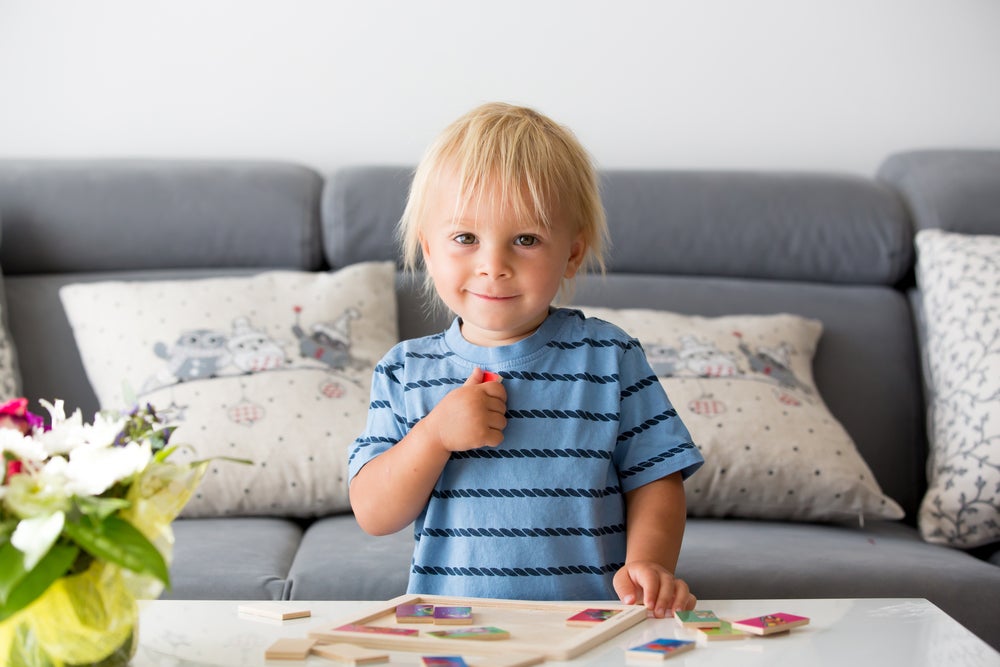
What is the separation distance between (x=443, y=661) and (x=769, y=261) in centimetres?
154

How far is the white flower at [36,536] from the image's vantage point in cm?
60

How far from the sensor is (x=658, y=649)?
2.40 feet

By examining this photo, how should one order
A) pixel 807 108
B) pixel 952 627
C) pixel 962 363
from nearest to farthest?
1. pixel 952 627
2. pixel 962 363
3. pixel 807 108

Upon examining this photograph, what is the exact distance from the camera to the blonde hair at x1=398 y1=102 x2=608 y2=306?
39.0 inches

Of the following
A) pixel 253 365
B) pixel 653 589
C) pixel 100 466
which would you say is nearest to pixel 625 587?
pixel 653 589

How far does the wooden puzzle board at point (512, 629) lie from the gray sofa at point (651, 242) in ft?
3.90

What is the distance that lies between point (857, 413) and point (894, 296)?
0.86 ft

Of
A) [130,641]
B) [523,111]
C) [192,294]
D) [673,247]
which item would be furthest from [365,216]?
[130,641]

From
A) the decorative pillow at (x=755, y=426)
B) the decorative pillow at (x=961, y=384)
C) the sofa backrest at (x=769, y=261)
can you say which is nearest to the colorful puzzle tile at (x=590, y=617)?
the decorative pillow at (x=755, y=426)

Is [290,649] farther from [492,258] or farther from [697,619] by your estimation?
[492,258]

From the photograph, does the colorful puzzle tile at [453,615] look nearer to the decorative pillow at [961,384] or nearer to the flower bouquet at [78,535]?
the flower bouquet at [78,535]

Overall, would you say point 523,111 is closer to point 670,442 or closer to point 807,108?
point 670,442

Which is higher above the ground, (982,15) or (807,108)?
(982,15)

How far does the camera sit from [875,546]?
1593 mm
